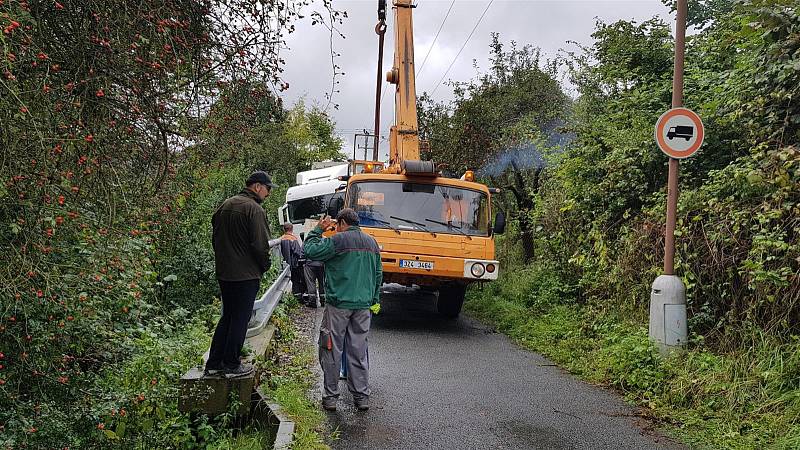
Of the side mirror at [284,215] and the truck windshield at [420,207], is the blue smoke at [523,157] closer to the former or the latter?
the truck windshield at [420,207]

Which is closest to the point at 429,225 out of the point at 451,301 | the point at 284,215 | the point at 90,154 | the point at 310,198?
the point at 451,301

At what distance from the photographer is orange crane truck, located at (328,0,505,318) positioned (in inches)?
438

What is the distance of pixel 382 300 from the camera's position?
50.1 feet


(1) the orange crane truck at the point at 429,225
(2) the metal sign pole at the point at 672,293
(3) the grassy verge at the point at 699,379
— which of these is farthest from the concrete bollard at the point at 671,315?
(1) the orange crane truck at the point at 429,225

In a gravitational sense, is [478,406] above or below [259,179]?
below

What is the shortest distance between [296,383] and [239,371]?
1396mm

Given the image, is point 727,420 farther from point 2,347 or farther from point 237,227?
point 2,347

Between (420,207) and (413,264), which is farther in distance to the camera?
(420,207)

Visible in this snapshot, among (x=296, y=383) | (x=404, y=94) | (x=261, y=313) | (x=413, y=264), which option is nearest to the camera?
(x=296, y=383)

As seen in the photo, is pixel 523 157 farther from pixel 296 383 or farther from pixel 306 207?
pixel 296 383

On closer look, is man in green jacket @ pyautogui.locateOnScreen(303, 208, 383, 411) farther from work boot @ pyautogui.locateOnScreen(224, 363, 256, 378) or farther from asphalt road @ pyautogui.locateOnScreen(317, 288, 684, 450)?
work boot @ pyautogui.locateOnScreen(224, 363, 256, 378)

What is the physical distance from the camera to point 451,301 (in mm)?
12789

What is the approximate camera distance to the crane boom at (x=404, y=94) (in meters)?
14.5

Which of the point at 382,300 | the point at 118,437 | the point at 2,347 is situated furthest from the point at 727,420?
the point at 382,300
